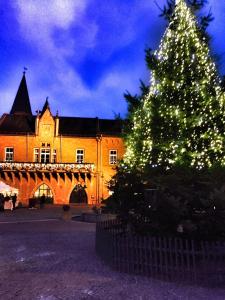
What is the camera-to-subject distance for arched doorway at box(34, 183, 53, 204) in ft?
144

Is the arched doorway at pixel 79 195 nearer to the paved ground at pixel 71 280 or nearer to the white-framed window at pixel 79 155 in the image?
the white-framed window at pixel 79 155

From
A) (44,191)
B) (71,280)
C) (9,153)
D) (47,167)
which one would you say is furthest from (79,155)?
(71,280)

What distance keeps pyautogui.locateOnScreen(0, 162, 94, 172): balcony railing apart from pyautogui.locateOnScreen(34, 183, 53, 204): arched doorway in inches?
95.4

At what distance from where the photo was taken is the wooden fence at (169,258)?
739 cm

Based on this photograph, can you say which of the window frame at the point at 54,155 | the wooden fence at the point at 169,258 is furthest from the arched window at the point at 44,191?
the wooden fence at the point at 169,258

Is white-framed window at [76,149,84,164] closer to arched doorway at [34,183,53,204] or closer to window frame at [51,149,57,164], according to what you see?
window frame at [51,149,57,164]

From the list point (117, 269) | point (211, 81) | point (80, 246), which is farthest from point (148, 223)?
point (211, 81)

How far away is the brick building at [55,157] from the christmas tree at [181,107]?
27.5 m

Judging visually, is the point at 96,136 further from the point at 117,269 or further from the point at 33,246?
the point at 117,269

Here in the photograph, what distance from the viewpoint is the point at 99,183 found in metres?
44.9

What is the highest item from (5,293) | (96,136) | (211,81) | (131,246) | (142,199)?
(96,136)

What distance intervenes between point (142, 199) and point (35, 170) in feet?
115

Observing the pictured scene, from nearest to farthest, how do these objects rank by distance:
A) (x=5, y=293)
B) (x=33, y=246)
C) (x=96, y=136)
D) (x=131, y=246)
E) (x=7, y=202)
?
(x=5, y=293)
(x=131, y=246)
(x=33, y=246)
(x=7, y=202)
(x=96, y=136)

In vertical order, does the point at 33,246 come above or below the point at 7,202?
below
